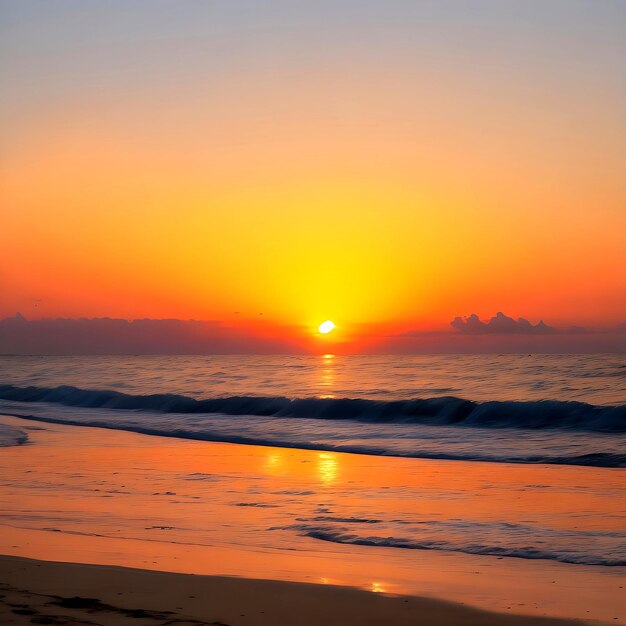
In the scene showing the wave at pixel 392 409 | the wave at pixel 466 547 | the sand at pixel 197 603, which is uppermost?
the sand at pixel 197 603

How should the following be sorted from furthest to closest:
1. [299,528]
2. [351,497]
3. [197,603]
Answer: [351,497] < [299,528] < [197,603]

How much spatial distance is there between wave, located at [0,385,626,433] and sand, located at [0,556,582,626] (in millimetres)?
22183

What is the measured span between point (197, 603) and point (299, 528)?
4.30m

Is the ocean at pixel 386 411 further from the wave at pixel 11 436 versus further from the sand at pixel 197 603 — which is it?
the sand at pixel 197 603

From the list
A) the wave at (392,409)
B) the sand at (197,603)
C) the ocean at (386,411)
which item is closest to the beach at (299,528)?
Answer: the sand at (197,603)

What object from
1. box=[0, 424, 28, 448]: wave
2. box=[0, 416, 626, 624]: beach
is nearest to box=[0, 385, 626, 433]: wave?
box=[0, 416, 626, 624]: beach

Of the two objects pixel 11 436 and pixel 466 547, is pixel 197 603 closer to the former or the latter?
pixel 466 547

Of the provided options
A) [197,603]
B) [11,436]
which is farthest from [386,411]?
[197,603]

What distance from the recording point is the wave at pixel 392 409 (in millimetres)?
30859

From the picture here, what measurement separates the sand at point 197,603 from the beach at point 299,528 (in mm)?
35

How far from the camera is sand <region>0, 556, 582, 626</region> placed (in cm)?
716

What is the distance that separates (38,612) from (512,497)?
9.43 metres

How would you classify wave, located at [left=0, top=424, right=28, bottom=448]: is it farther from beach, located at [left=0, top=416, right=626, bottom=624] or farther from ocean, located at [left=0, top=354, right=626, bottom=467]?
ocean, located at [left=0, top=354, right=626, bottom=467]

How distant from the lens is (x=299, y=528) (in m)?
11.8
